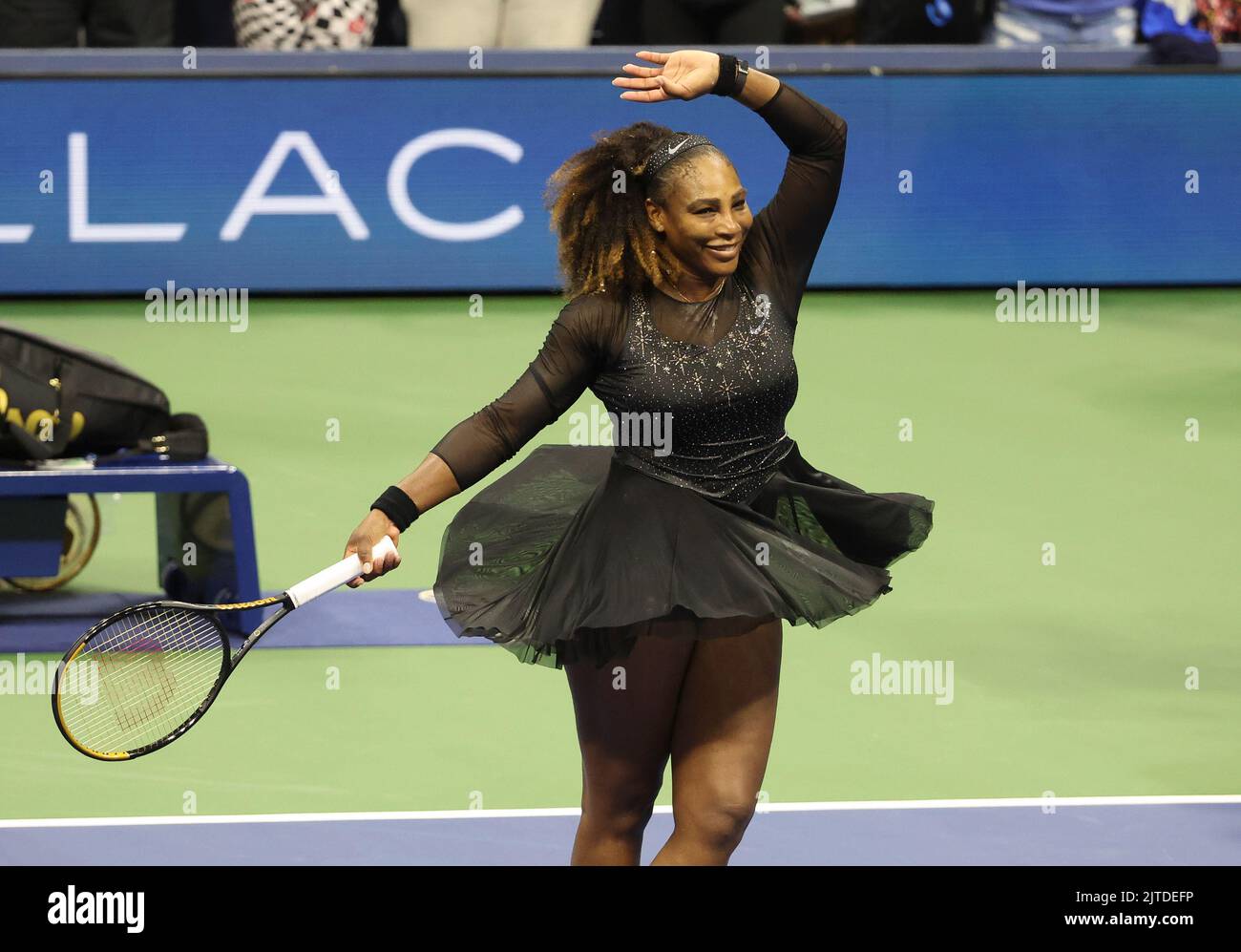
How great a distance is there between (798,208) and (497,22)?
7.76 metres

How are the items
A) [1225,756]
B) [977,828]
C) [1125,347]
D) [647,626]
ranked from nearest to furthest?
[647,626]
[977,828]
[1225,756]
[1125,347]

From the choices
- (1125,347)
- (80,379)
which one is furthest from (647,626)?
(1125,347)

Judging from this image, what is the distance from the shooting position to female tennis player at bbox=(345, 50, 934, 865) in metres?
3.96

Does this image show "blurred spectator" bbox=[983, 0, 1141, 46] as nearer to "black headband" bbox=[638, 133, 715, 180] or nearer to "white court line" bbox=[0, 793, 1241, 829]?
"white court line" bbox=[0, 793, 1241, 829]

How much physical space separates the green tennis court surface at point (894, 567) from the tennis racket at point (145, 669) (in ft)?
3.68

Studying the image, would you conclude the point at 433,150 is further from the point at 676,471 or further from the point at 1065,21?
the point at 676,471

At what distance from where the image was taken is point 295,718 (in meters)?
6.17

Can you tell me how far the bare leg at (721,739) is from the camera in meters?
3.94

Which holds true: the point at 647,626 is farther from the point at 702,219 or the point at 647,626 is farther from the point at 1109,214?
the point at 1109,214

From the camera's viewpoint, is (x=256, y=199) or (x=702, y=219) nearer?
(x=702, y=219)

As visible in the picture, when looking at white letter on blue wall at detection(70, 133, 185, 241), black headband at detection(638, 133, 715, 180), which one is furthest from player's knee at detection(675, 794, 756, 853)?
white letter on blue wall at detection(70, 133, 185, 241)

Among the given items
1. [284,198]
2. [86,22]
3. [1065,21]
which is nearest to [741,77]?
[284,198]

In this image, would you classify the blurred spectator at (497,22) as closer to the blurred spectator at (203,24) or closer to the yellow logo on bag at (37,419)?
the blurred spectator at (203,24)

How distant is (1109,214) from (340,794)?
7.52m
